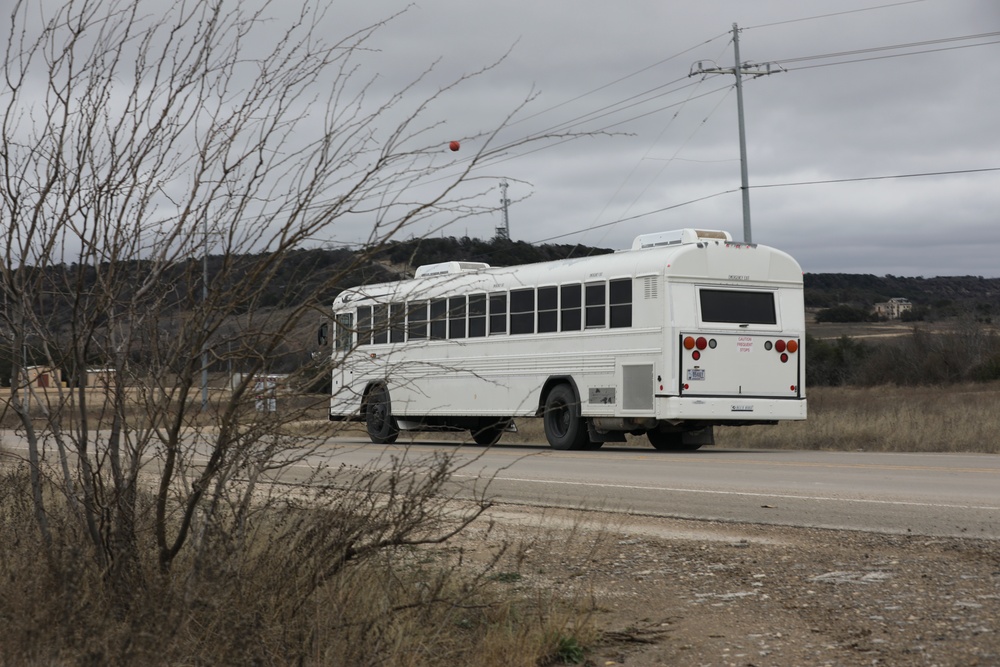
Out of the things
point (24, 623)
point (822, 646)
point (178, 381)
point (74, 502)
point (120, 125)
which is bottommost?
point (822, 646)

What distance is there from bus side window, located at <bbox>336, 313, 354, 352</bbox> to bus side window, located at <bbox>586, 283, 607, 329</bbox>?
1494cm

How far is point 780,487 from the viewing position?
13133 mm

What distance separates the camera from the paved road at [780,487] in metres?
10.3

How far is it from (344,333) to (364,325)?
0.09 m

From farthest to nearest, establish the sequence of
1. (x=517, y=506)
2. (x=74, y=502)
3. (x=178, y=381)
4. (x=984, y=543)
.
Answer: (x=517, y=506) → (x=984, y=543) → (x=74, y=502) → (x=178, y=381)

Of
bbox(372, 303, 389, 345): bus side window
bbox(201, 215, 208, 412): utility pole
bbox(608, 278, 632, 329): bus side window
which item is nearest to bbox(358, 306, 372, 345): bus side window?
bbox(372, 303, 389, 345): bus side window

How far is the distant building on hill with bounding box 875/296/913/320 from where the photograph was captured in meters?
99.1

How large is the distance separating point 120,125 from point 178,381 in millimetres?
1110

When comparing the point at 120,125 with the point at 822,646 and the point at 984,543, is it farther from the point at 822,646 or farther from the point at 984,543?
the point at 984,543

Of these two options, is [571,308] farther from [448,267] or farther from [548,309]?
[448,267]

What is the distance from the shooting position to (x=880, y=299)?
355ft

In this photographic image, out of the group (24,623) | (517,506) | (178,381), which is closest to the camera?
(24,623)

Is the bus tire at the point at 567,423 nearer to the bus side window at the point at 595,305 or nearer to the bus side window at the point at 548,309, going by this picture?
the bus side window at the point at 548,309

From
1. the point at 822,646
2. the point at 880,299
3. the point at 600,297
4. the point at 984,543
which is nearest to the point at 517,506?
the point at 984,543
